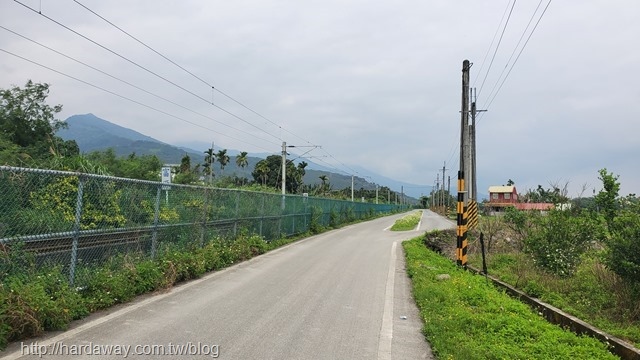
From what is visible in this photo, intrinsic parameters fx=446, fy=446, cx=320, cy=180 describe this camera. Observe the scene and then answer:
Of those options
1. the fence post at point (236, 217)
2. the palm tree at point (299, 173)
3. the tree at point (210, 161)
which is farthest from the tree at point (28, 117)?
the palm tree at point (299, 173)

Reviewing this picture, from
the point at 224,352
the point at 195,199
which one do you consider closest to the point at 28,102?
the point at 195,199

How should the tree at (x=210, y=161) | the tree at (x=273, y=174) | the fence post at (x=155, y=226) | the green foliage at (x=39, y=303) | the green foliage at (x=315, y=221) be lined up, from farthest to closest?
the tree at (x=273, y=174), the tree at (x=210, y=161), the green foliage at (x=315, y=221), the fence post at (x=155, y=226), the green foliage at (x=39, y=303)

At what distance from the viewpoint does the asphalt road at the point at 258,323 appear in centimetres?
510

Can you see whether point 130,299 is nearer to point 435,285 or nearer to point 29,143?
point 435,285

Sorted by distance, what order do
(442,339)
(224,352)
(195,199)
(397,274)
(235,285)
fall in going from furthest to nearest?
(397,274), (195,199), (235,285), (442,339), (224,352)

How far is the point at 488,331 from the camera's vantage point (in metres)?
5.96

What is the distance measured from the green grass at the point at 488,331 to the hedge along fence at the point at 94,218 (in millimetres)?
5145

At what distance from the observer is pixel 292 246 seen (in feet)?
55.2

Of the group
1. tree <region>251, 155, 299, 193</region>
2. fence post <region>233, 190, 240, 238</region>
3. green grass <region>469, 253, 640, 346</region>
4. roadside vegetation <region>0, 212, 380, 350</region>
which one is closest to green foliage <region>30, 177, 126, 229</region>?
roadside vegetation <region>0, 212, 380, 350</region>

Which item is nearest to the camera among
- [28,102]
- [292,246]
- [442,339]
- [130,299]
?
[442,339]

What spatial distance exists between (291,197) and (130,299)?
13.0 metres

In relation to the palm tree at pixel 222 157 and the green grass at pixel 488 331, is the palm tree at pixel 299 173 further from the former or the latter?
the green grass at pixel 488 331

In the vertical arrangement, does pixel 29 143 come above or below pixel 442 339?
above

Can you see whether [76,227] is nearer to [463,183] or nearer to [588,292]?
[588,292]
